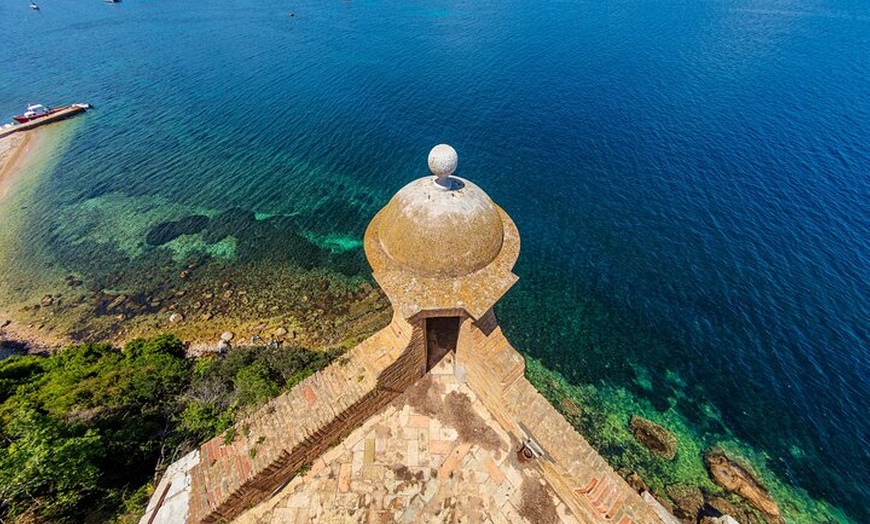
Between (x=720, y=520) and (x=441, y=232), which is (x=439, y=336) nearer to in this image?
(x=441, y=232)

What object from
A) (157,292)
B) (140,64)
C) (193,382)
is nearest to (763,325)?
(193,382)

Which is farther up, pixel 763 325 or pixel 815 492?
pixel 763 325

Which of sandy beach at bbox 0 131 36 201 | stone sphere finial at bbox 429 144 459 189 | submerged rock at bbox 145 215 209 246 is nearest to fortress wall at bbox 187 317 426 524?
stone sphere finial at bbox 429 144 459 189

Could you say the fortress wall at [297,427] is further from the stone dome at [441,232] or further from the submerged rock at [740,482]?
the submerged rock at [740,482]

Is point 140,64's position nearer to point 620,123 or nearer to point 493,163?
point 493,163

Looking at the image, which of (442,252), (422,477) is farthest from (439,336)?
(442,252)

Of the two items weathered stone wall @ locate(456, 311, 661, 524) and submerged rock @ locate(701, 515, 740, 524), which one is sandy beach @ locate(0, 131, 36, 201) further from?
submerged rock @ locate(701, 515, 740, 524)
